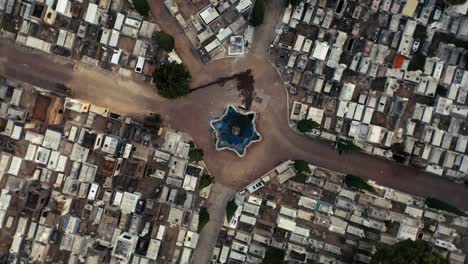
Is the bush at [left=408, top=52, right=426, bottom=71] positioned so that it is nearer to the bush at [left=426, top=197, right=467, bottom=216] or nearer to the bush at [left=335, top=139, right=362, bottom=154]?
the bush at [left=335, top=139, right=362, bottom=154]

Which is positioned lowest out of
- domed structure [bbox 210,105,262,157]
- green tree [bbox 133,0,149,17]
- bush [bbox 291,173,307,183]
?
bush [bbox 291,173,307,183]

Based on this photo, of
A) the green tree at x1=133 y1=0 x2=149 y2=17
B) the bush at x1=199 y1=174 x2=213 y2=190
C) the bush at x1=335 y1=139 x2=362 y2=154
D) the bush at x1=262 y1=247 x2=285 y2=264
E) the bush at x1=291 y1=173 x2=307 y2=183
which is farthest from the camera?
the bush at x1=291 y1=173 x2=307 y2=183

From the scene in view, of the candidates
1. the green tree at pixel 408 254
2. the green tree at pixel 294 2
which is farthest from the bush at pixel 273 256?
the green tree at pixel 294 2

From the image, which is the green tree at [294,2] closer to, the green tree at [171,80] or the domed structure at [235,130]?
the domed structure at [235,130]

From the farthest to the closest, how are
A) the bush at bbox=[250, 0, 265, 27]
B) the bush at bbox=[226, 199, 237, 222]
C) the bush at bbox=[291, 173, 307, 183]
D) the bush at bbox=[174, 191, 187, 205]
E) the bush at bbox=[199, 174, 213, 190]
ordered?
the bush at bbox=[291, 173, 307, 183], the bush at bbox=[174, 191, 187, 205], the bush at bbox=[199, 174, 213, 190], the bush at bbox=[226, 199, 237, 222], the bush at bbox=[250, 0, 265, 27]

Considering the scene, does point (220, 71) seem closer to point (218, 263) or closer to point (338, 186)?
point (338, 186)

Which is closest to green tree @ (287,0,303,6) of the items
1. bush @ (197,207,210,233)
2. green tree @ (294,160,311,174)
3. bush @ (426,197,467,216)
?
green tree @ (294,160,311,174)

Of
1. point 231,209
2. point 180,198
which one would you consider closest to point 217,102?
point 180,198
